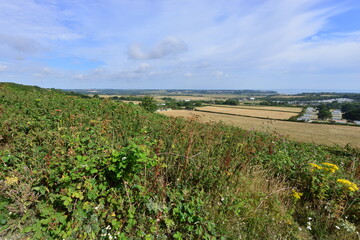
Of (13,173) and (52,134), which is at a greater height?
(52,134)

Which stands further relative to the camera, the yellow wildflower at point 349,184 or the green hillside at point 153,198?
the yellow wildflower at point 349,184

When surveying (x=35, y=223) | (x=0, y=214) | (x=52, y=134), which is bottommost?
(x=35, y=223)

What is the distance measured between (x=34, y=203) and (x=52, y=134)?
1367 mm

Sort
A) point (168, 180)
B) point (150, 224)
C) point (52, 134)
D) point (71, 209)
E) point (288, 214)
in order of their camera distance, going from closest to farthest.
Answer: point (71, 209), point (150, 224), point (288, 214), point (168, 180), point (52, 134)

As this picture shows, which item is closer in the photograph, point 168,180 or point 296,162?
point 168,180

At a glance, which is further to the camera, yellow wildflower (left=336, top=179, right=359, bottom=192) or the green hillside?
yellow wildflower (left=336, top=179, right=359, bottom=192)

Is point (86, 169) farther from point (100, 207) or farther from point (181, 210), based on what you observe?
point (181, 210)

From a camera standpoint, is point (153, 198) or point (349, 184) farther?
point (349, 184)

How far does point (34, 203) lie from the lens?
7.58 feet

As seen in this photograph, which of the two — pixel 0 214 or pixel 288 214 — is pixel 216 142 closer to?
pixel 288 214

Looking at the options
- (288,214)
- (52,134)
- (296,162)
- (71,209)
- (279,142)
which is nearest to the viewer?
(71,209)

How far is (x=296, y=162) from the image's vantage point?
3.86m

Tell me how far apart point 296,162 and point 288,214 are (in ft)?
5.21

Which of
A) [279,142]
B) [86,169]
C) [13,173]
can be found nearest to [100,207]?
[86,169]
